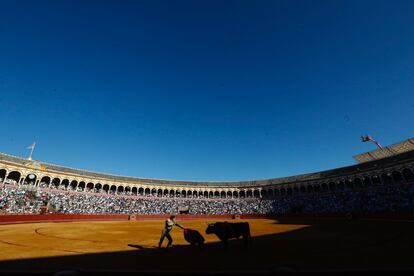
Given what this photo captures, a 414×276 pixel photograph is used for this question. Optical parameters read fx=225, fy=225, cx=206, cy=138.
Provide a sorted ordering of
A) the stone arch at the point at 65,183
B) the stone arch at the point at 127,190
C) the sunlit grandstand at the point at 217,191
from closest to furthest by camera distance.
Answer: the sunlit grandstand at the point at 217,191
the stone arch at the point at 65,183
the stone arch at the point at 127,190

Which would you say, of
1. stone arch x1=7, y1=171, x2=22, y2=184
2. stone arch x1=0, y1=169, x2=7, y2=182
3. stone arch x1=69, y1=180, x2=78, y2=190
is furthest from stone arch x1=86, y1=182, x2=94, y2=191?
stone arch x1=0, y1=169, x2=7, y2=182

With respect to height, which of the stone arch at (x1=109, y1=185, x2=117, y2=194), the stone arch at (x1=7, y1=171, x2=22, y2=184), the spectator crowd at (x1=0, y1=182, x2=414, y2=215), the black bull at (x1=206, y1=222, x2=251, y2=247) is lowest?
the black bull at (x1=206, y1=222, x2=251, y2=247)

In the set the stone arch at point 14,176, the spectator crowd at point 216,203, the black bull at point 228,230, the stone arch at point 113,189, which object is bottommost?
the black bull at point 228,230

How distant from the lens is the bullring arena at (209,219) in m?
7.20

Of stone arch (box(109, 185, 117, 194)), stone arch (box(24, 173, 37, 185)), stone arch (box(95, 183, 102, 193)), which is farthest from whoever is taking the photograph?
stone arch (box(109, 185, 117, 194))

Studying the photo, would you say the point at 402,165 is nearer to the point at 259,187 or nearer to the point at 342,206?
the point at 342,206

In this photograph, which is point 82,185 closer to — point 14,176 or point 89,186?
point 89,186

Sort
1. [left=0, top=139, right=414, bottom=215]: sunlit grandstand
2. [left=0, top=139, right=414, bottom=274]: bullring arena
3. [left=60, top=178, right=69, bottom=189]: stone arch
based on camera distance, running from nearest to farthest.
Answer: [left=0, top=139, right=414, bottom=274]: bullring arena < [left=0, top=139, right=414, bottom=215]: sunlit grandstand < [left=60, top=178, right=69, bottom=189]: stone arch

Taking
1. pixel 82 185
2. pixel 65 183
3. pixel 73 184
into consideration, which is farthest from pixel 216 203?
pixel 65 183

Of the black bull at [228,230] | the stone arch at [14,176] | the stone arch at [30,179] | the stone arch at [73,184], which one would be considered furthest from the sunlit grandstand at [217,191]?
the black bull at [228,230]

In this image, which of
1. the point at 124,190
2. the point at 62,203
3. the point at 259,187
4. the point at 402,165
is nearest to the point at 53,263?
the point at 62,203

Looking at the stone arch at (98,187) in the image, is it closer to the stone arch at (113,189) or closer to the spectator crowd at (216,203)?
the stone arch at (113,189)

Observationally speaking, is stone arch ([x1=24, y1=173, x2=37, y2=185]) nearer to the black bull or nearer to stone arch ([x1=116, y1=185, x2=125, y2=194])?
stone arch ([x1=116, y1=185, x2=125, y2=194])

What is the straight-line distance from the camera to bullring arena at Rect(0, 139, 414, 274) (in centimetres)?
720
